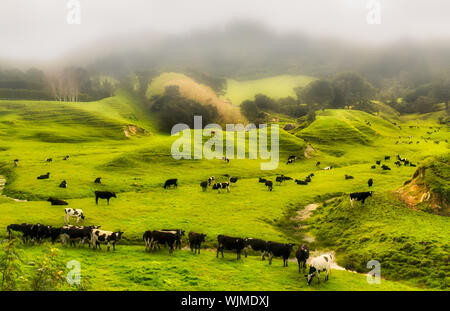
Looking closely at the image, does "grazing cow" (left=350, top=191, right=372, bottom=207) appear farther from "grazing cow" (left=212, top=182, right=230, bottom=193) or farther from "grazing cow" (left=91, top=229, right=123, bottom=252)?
"grazing cow" (left=91, top=229, right=123, bottom=252)

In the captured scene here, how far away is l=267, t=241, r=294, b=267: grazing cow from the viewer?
71.2 ft

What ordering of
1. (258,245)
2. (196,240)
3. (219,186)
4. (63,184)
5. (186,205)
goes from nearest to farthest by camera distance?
(258,245) < (196,240) < (186,205) < (63,184) < (219,186)

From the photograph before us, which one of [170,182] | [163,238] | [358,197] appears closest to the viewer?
[163,238]

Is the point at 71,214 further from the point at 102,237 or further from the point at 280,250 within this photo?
the point at 280,250

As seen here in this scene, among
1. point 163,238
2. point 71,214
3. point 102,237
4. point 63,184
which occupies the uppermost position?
point 63,184

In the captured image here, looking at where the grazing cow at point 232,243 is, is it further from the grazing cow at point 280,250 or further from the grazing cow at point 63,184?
the grazing cow at point 63,184

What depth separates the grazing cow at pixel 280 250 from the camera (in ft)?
71.2

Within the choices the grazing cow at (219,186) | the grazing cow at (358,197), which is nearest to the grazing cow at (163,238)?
the grazing cow at (358,197)

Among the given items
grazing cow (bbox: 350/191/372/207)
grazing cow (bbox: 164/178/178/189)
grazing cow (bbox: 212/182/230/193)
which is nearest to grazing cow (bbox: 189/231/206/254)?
grazing cow (bbox: 350/191/372/207)

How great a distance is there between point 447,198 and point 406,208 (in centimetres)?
415

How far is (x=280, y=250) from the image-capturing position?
72.4ft

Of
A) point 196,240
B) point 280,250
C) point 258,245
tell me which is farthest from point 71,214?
point 280,250
